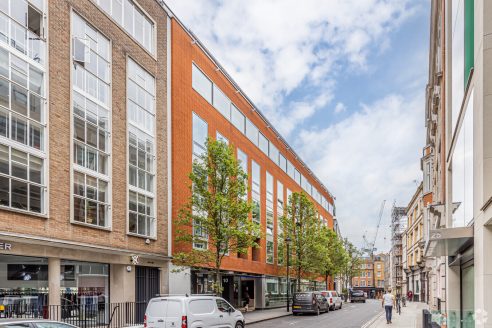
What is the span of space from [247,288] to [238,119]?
1333 centimetres

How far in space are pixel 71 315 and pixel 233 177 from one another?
1111 cm

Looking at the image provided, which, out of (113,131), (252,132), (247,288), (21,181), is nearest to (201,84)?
(113,131)

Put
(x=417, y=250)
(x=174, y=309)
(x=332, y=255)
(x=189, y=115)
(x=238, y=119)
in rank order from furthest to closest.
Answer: (x=417, y=250) → (x=332, y=255) → (x=238, y=119) → (x=189, y=115) → (x=174, y=309)

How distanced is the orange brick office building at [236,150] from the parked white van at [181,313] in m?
9.30

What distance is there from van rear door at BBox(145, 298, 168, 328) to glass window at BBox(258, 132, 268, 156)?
27957mm

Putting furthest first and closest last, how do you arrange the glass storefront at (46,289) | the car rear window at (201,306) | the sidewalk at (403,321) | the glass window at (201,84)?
1. the glass window at (201,84)
2. the sidewalk at (403,321)
3. the glass storefront at (46,289)
4. the car rear window at (201,306)

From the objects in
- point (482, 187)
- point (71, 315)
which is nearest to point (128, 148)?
point (71, 315)

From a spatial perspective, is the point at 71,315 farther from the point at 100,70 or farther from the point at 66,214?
the point at 100,70

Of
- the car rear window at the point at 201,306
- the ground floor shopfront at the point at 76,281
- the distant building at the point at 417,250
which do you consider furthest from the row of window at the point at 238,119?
the car rear window at the point at 201,306

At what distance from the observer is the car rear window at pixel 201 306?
1621 cm

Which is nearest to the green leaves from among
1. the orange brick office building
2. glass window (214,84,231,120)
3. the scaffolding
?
the orange brick office building

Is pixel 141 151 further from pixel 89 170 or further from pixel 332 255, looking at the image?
pixel 332 255

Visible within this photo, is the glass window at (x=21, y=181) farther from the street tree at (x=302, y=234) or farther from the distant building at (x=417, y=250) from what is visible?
the distant building at (x=417, y=250)

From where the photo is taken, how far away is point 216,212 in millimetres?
25969
